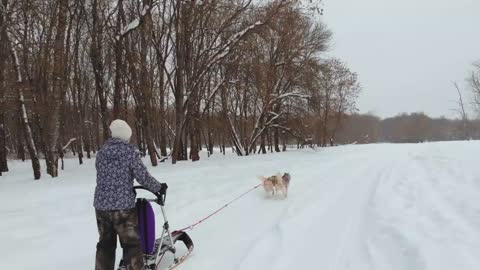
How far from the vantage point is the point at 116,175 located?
5312 millimetres

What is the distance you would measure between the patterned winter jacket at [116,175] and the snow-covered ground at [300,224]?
153 centimetres

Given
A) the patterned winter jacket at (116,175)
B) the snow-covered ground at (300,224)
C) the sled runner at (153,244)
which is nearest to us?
the patterned winter jacket at (116,175)

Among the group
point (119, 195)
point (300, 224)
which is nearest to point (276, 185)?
point (300, 224)

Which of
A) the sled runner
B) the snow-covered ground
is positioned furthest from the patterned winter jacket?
the snow-covered ground

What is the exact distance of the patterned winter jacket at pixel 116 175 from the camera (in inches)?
209

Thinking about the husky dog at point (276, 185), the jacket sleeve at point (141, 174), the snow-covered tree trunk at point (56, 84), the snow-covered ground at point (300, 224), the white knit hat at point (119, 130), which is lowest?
the snow-covered ground at point (300, 224)

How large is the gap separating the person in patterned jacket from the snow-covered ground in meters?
1.05

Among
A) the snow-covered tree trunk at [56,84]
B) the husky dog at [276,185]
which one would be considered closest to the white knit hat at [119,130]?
the husky dog at [276,185]

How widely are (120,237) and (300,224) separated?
12.5 feet

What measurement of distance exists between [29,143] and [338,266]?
56.1ft

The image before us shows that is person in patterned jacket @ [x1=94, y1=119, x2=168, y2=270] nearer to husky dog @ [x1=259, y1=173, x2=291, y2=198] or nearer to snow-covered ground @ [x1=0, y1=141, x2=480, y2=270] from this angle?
snow-covered ground @ [x1=0, y1=141, x2=480, y2=270]

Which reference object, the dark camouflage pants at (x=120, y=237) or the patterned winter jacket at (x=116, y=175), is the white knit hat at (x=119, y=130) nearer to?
the patterned winter jacket at (x=116, y=175)

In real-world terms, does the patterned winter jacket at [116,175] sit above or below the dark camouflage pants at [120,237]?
above

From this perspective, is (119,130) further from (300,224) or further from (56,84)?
(56,84)
